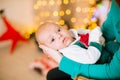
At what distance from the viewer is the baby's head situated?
4.06 feet

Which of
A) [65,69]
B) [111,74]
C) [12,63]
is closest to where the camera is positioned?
[111,74]

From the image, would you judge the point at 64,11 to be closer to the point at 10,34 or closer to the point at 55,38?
the point at 10,34

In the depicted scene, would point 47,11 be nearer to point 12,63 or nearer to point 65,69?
point 12,63

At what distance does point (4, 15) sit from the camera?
8.30 feet

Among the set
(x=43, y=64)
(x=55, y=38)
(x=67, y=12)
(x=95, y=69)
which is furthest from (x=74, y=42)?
(x=67, y=12)

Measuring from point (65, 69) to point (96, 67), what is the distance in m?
0.15

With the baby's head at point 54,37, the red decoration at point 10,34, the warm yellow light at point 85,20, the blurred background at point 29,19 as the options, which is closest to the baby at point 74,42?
the baby's head at point 54,37

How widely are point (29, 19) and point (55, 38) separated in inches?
59.5

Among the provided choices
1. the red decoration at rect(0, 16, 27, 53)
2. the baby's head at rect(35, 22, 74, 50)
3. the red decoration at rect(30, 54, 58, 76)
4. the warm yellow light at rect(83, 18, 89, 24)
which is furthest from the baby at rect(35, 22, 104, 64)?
the warm yellow light at rect(83, 18, 89, 24)

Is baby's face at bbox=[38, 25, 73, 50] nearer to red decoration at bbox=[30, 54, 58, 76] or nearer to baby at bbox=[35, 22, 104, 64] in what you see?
baby at bbox=[35, 22, 104, 64]

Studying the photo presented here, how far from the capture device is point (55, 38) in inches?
49.4

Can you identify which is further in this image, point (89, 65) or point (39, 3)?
point (39, 3)

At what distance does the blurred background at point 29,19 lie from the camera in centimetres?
240

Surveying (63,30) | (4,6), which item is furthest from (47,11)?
(63,30)
